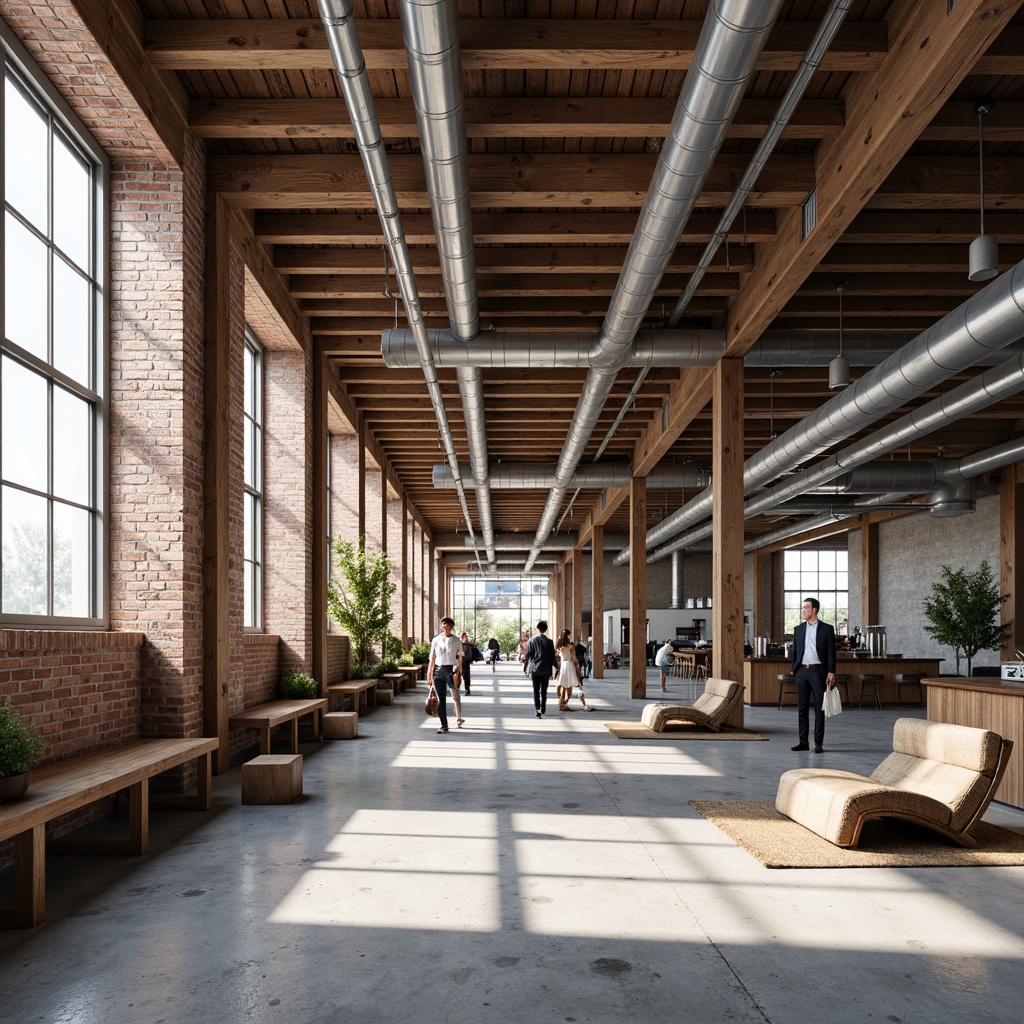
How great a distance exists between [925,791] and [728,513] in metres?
5.85

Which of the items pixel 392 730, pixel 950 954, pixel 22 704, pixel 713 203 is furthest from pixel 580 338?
pixel 950 954

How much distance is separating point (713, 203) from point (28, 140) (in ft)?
18.1

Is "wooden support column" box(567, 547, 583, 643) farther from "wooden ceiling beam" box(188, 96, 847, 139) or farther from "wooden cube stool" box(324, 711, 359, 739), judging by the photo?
"wooden ceiling beam" box(188, 96, 847, 139)

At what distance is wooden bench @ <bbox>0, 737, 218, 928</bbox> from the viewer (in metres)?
4.17

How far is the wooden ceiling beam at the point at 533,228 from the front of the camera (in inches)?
358

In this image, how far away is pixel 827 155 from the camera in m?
7.66

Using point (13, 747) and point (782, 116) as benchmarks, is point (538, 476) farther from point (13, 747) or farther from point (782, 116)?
point (13, 747)

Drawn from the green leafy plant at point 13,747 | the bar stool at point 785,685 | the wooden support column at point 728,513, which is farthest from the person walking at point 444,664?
the green leafy plant at point 13,747

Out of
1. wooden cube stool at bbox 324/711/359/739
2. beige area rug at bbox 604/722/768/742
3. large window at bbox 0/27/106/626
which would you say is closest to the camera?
large window at bbox 0/27/106/626

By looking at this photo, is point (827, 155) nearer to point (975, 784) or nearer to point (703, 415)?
point (975, 784)

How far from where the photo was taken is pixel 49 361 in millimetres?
6312

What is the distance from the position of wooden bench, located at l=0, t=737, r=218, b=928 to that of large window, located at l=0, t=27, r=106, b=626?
3.30ft

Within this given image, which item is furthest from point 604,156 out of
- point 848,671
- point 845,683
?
point 848,671

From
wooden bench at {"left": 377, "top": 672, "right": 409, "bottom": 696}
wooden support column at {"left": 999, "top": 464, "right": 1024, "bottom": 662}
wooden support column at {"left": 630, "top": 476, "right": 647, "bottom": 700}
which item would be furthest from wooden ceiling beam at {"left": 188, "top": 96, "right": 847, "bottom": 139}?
wooden support column at {"left": 999, "top": 464, "right": 1024, "bottom": 662}
